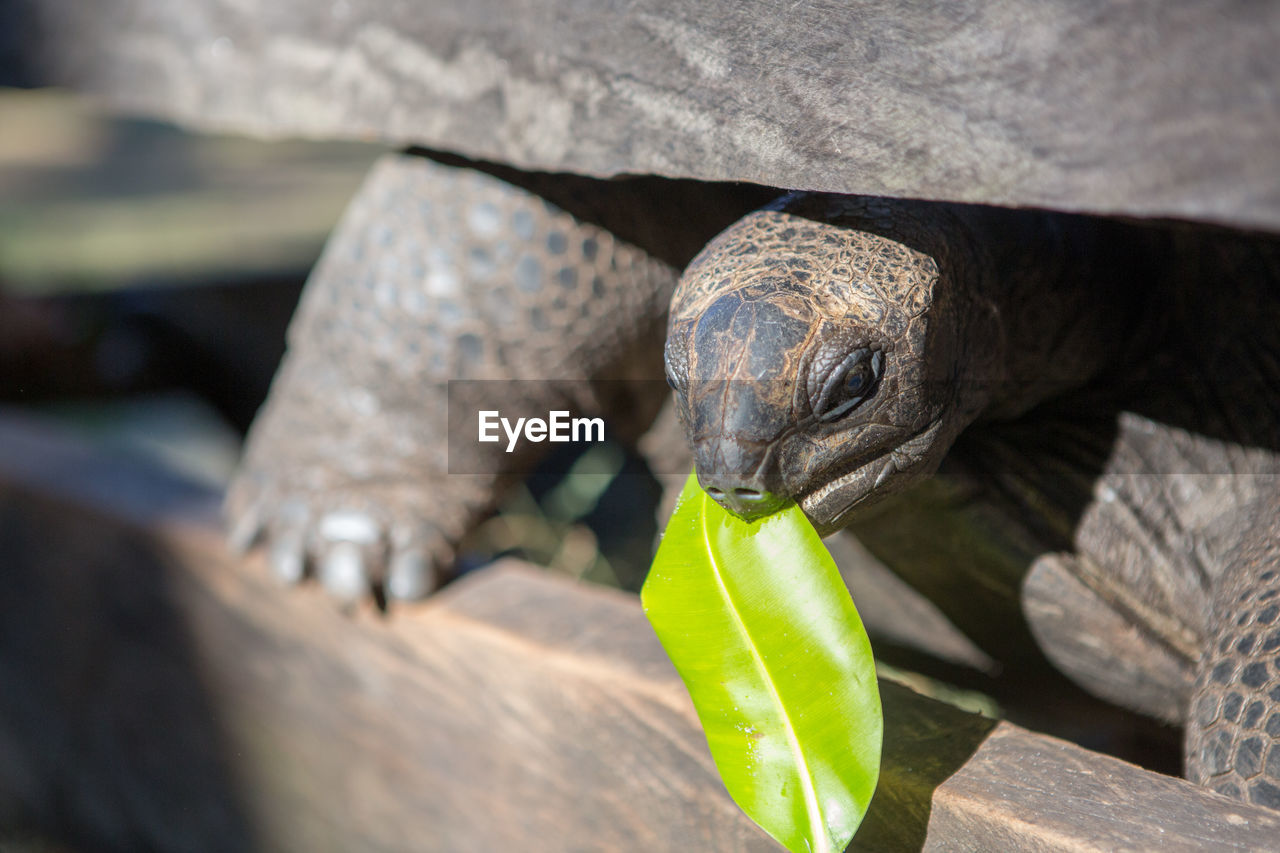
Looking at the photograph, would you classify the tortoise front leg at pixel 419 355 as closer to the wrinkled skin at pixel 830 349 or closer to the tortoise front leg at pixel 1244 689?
the wrinkled skin at pixel 830 349

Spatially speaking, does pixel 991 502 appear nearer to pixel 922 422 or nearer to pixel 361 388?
pixel 922 422

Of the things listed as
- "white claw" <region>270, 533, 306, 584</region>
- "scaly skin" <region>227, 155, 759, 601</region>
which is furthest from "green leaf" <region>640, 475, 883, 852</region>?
"white claw" <region>270, 533, 306, 584</region>

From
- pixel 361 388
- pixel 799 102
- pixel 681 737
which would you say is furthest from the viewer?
pixel 361 388

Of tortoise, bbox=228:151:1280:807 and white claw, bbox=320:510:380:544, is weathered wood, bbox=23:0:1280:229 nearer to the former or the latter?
tortoise, bbox=228:151:1280:807

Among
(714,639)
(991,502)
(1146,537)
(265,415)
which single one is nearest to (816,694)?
(714,639)

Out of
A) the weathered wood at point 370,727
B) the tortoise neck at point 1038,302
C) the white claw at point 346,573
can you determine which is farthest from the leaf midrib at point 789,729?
the white claw at point 346,573

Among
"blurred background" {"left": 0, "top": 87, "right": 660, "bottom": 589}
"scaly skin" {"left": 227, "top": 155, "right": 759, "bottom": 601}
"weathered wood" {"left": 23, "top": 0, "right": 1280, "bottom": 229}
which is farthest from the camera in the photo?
"blurred background" {"left": 0, "top": 87, "right": 660, "bottom": 589}

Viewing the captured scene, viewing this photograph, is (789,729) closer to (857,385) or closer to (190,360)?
(857,385)
